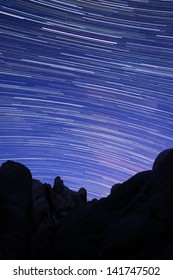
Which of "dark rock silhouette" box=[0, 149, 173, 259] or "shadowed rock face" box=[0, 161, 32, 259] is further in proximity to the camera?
"shadowed rock face" box=[0, 161, 32, 259]

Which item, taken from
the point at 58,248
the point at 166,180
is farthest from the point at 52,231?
the point at 166,180

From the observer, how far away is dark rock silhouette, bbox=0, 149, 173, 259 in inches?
532

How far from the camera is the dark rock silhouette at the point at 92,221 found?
13.5 metres

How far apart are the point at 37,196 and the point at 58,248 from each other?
6.43 meters

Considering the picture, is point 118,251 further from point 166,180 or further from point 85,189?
point 85,189

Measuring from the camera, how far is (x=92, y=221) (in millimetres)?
17312

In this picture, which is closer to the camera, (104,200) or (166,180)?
(166,180)

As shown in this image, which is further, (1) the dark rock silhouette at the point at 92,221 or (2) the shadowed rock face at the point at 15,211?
(2) the shadowed rock face at the point at 15,211

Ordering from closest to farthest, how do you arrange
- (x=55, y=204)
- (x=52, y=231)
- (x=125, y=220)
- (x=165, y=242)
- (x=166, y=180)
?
(x=165, y=242) → (x=125, y=220) → (x=166, y=180) → (x=52, y=231) → (x=55, y=204)

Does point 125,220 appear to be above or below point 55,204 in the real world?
above

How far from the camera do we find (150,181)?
17.8m

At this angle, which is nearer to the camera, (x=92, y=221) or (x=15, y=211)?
(x=15, y=211)
